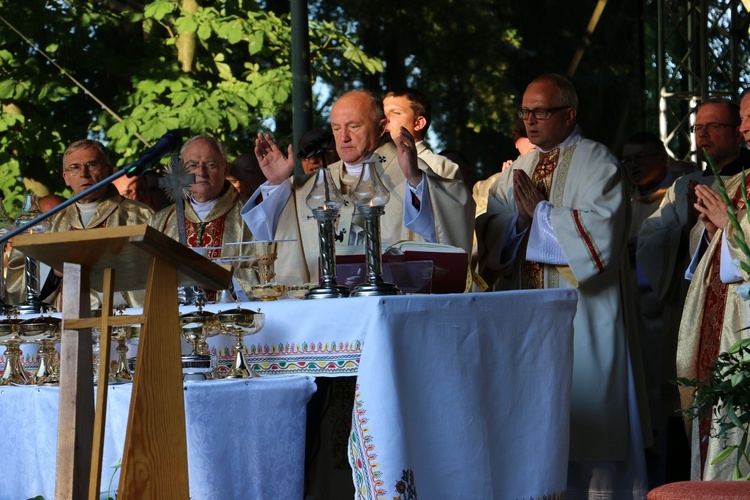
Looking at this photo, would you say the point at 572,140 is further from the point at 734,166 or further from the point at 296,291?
the point at 296,291

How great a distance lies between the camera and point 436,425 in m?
4.06

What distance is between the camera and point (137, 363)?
124 inches

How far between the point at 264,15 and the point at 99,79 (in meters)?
1.98

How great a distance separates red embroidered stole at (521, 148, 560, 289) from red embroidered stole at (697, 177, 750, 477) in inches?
28.9

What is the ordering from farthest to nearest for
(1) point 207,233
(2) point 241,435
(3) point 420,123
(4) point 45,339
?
(3) point 420,123 → (1) point 207,233 → (4) point 45,339 → (2) point 241,435

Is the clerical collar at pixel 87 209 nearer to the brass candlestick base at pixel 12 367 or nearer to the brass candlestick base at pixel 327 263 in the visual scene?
the brass candlestick base at pixel 12 367

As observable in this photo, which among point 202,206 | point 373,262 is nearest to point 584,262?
point 373,262

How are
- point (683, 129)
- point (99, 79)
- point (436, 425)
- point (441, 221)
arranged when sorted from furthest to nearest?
point (99, 79) → point (683, 129) → point (441, 221) → point (436, 425)

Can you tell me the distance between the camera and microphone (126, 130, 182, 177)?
10.9 feet

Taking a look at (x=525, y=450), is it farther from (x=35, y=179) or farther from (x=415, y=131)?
(x=35, y=179)

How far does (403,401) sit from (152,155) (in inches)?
44.7

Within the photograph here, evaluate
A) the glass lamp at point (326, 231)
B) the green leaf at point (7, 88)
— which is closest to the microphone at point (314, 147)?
the glass lamp at point (326, 231)

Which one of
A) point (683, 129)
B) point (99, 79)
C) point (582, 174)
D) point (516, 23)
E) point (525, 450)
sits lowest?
point (525, 450)

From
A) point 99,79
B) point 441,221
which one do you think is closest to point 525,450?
point 441,221
